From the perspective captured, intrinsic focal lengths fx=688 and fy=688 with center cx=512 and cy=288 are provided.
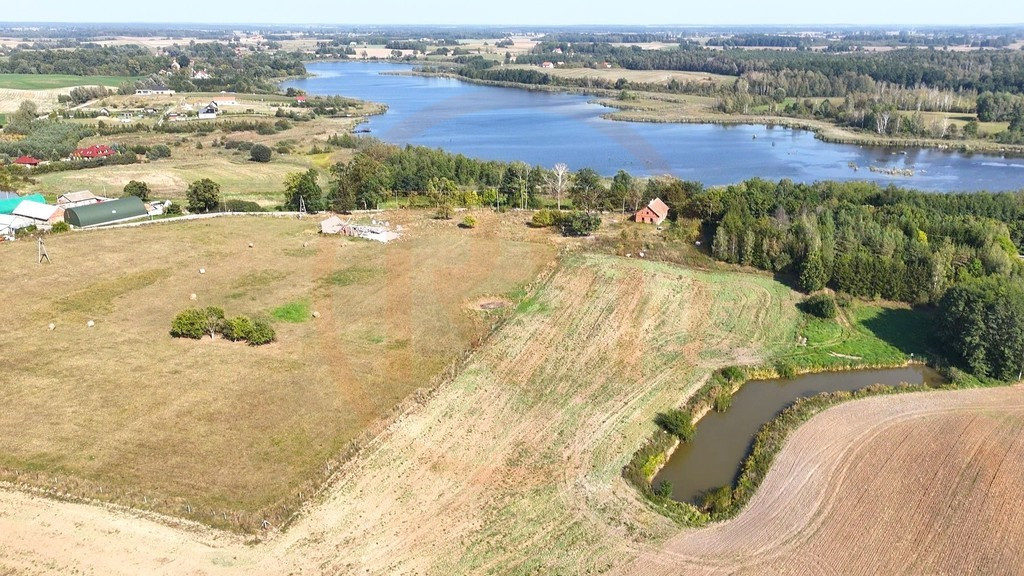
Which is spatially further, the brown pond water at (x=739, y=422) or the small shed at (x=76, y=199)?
the small shed at (x=76, y=199)

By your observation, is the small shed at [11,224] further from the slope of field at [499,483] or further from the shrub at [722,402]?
the shrub at [722,402]

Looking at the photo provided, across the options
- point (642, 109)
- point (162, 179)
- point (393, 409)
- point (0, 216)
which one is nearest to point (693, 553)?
point (393, 409)

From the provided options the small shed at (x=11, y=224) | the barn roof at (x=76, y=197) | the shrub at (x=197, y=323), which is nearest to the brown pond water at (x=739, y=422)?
the shrub at (x=197, y=323)

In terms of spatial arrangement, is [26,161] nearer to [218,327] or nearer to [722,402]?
[218,327]

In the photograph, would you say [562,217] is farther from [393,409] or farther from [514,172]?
[393,409]

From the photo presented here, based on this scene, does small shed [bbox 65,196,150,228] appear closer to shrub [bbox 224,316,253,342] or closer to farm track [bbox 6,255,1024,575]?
shrub [bbox 224,316,253,342]

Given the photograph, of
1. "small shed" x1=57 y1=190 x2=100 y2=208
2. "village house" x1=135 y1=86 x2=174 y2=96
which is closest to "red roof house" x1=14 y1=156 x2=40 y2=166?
"small shed" x1=57 y1=190 x2=100 y2=208
